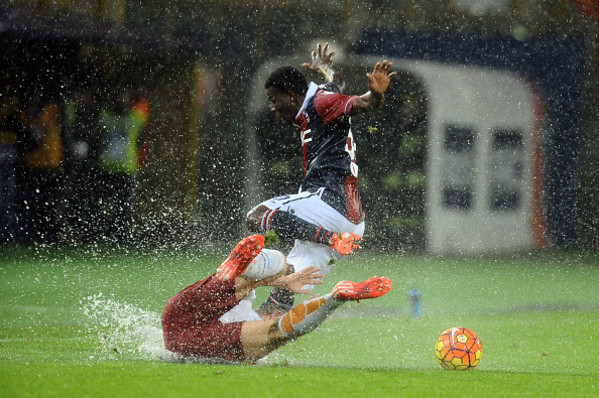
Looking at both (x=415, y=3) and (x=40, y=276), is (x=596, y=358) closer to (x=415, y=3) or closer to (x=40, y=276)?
(x=40, y=276)

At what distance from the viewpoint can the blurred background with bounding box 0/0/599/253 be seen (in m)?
12.5

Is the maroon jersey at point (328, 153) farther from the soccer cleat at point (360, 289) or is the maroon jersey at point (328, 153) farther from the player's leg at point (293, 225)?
the soccer cleat at point (360, 289)

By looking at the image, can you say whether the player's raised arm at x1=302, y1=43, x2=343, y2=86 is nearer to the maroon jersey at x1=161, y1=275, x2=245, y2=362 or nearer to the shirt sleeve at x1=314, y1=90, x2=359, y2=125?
the shirt sleeve at x1=314, y1=90, x2=359, y2=125

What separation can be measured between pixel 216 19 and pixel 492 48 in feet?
14.4

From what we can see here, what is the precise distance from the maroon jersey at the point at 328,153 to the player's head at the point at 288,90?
81 mm

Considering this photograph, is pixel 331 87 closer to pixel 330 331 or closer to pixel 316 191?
pixel 316 191

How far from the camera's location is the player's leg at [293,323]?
14.1ft

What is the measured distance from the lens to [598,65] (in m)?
14.2

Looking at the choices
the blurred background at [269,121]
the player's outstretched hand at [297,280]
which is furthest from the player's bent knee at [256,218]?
the blurred background at [269,121]

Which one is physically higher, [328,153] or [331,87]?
[331,87]

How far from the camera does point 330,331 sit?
6.20 metres

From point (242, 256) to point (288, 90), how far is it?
1.24 meters

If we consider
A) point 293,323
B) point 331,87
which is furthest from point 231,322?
point 331,87

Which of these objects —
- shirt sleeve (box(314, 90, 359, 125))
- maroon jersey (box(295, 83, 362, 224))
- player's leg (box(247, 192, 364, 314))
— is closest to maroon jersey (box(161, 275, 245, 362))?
player's leg (box(247, 192, 364, 314))
